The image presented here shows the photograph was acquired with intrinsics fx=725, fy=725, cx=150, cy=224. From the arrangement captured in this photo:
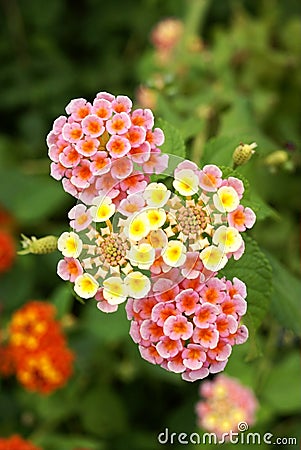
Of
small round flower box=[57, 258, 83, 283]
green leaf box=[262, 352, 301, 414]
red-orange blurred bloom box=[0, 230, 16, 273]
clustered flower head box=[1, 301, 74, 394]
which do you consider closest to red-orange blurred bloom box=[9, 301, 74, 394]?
clustered flower head box=[1, 301, 74, 394]

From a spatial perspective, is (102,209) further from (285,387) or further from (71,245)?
(285,387)

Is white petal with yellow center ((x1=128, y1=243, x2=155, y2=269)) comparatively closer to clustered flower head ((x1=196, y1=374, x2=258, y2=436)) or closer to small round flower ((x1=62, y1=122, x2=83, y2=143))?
small round flower ((x1=62, y1=122, x2=83, y2=143))

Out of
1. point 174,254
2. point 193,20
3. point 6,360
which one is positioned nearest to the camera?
point 174,254

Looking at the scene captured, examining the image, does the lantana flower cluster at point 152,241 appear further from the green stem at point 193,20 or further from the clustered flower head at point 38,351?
the green stem at point 193,20

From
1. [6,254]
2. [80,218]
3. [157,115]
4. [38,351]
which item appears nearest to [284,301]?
[80,218]

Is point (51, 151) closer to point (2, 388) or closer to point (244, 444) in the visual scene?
point (244, 444)

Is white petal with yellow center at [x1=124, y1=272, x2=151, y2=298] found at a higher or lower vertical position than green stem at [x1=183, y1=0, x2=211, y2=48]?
higher
